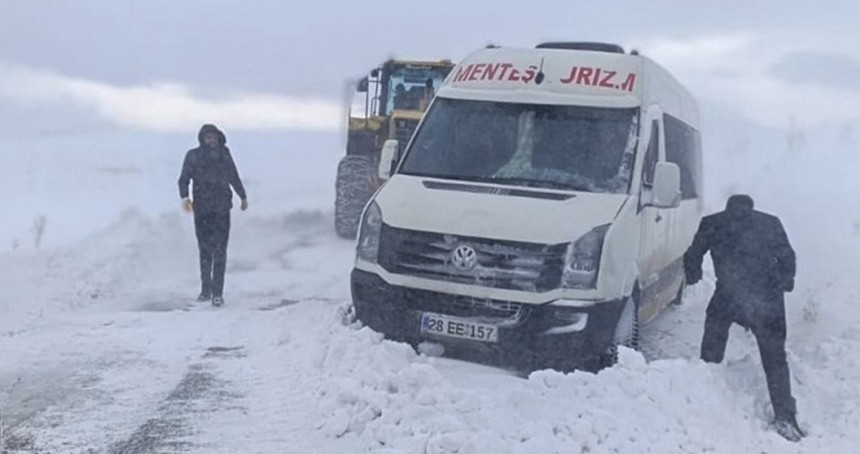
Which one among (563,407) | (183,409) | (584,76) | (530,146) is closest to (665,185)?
(530,146)

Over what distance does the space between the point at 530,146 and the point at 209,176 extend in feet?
13.5

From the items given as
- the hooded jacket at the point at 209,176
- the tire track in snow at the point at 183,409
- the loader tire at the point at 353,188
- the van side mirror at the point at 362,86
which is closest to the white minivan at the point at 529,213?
the tire track in snow at the point at 183,409

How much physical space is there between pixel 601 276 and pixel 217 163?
5.29 m

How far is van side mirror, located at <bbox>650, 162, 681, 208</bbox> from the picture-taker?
7527mm

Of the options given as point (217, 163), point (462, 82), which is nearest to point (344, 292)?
point (217, 163)

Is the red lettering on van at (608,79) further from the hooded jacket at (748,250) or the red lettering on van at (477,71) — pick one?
the hooded jacket at (748,250)

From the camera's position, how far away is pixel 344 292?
38.3ft

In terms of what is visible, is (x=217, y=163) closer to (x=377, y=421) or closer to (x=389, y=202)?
(x=389, y=202)

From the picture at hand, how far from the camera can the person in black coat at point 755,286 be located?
6617mm

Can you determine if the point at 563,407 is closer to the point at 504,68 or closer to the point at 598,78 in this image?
the point at 598,78

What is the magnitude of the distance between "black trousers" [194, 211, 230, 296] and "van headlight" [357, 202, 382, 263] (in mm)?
3551

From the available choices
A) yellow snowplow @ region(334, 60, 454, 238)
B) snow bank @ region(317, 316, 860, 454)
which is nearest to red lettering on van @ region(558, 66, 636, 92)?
snow bank @ region(317, 316, 860, 454)

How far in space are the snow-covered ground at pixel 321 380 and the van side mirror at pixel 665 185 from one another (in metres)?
1.32

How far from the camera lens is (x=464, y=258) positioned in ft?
22.3
